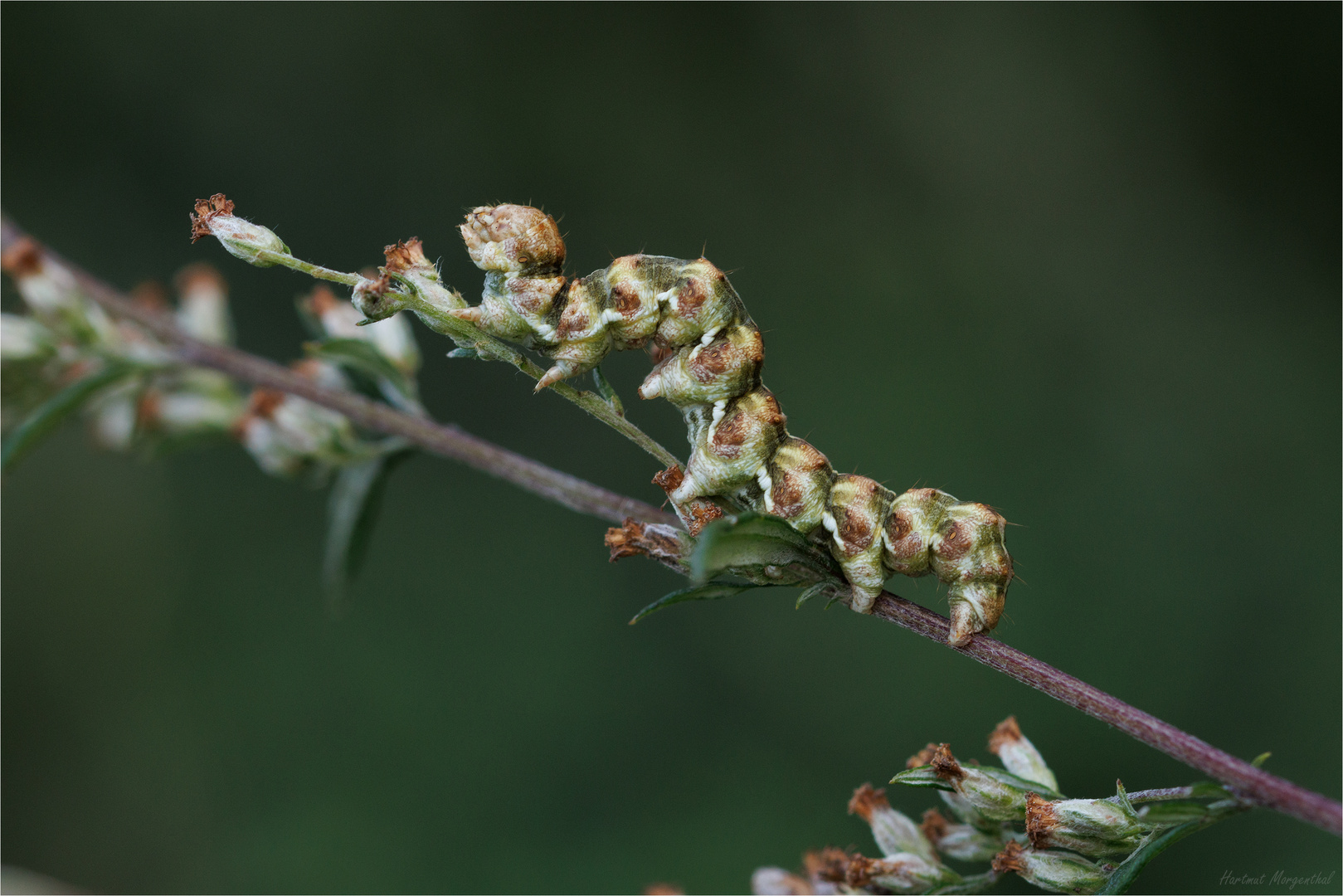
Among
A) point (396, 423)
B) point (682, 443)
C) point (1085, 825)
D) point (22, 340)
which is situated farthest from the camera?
point (682, 443)

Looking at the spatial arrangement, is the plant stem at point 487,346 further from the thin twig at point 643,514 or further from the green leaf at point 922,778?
the green leaf at point 922,778

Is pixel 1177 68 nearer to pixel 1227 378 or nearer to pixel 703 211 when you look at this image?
pixel 1227 378

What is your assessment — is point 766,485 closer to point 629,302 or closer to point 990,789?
point 629,302

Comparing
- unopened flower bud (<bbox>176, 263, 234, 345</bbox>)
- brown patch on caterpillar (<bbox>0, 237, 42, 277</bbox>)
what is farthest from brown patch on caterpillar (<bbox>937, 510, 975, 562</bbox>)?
brown patch on caterpillar (<bbox>0, 237, 42, 277</bbox>)

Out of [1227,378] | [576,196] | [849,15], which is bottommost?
[1227,378]

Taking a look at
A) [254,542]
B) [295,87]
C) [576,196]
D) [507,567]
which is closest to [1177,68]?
[576,196]

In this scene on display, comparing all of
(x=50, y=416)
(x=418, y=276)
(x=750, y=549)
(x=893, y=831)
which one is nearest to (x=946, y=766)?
(x=893, y=831)

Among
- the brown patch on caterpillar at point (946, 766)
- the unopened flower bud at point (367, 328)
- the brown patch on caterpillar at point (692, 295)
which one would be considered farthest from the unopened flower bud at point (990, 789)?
the unopened flower bud at point (367, 328)
